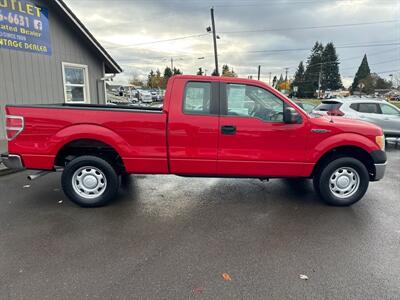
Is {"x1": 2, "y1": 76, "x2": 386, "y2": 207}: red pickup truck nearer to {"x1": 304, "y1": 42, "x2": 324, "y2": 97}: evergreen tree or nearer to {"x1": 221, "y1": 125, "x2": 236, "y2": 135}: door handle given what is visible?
{"x1": 221, "y1": 125, "x2": 236, "y2": 135}: door handle

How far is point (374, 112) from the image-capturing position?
32.1 ft

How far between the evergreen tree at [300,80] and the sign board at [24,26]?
8180cm

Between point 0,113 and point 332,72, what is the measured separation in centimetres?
8898

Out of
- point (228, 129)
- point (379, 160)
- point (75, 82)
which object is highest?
point (75, 82)

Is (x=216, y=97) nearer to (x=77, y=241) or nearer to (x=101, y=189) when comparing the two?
(x=101, y=189)

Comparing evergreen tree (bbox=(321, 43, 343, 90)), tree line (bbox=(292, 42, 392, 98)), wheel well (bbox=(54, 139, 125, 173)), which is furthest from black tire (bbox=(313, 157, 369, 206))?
evergreen tree (bbox=(321, 43, 343, 90))

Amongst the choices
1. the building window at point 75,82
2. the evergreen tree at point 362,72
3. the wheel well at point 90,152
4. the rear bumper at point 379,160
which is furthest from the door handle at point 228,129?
the evergreen tree at point 362,72

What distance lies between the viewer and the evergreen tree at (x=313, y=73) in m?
81.3

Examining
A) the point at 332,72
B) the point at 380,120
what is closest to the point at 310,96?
the point at 332,72

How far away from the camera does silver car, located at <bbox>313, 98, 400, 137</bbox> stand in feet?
31.5

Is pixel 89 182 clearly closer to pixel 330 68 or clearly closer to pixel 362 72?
pixel 330 68

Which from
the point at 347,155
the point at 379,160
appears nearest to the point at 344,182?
the point at 347,155

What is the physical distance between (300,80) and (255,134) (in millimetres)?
87849

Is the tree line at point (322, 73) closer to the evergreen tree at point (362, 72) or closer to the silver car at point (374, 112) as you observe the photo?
the evergreen tree at point (362, 72)
